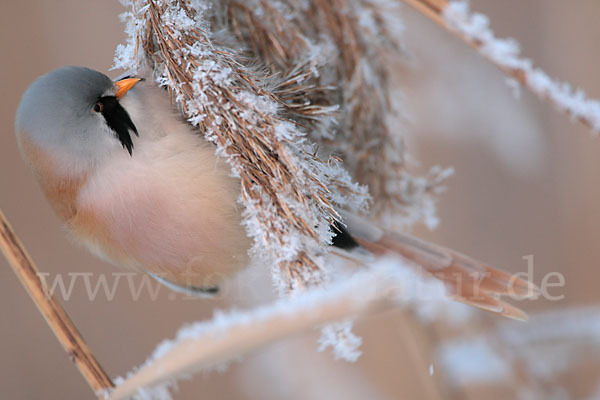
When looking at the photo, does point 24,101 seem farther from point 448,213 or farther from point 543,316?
point 448,213

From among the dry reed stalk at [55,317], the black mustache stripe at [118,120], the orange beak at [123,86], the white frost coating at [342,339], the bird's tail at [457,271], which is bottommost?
the bird's tail at [457,271]

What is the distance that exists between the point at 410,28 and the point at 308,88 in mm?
706

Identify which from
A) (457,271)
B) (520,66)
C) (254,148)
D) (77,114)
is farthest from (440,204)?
(77,114)

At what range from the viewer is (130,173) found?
745mm

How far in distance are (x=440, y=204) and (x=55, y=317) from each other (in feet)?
4.16

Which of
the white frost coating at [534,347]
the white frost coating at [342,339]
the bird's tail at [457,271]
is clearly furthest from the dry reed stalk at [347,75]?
the white frost coating at [534,347]

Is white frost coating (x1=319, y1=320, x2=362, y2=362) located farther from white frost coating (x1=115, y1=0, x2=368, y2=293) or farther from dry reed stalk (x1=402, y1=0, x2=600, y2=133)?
dry reed stalk (x1=402, y1=0, x2=600, y2=133)

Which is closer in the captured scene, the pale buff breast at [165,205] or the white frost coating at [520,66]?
the white frost coating at [520,66]

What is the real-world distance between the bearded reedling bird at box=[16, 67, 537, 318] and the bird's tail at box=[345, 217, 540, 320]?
0.08 ft

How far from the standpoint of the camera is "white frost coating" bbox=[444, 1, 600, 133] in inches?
25.1

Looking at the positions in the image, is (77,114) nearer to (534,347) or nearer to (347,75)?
(347,75)

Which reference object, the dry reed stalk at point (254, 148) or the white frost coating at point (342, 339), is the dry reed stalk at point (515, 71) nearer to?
the dry reed stalk at point (254, 148)

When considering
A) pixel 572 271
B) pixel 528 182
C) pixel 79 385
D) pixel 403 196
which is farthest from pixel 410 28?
pixel 79 385

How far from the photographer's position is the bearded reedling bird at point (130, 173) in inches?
27.3
